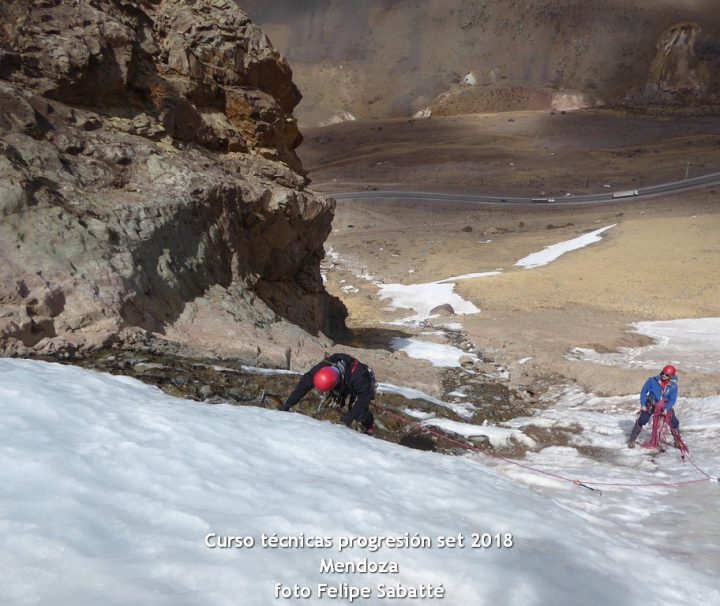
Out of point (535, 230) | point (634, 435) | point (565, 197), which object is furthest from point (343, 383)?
point (565, 197)

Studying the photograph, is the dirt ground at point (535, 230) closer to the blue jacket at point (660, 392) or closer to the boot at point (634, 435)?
the boot at point (634, 435)

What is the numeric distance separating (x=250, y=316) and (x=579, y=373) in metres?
7.35

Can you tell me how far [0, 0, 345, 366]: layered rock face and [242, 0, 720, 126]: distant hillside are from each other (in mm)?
79655

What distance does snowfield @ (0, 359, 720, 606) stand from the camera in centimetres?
309

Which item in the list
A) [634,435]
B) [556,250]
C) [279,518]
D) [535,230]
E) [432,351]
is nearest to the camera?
[279,518]

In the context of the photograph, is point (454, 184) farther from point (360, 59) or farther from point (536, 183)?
point (360, 59)

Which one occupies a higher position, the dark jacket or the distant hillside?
the distant hillside

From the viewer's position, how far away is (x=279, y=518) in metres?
3.95

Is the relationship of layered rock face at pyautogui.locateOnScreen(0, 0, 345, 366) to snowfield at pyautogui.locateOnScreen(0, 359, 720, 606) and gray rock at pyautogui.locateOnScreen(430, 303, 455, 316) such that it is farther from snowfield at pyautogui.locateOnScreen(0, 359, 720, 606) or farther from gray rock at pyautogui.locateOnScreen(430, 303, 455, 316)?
gray rock at pyautogui.locateOnScreen(430, 303, 455, 316)

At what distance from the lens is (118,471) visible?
417cm

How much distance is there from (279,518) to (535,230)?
1624 inches

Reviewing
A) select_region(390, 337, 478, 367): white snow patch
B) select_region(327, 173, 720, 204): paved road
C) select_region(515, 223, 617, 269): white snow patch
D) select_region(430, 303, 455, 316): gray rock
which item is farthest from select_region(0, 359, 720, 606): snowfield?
select_region(327, 173, 720, 204): paved road

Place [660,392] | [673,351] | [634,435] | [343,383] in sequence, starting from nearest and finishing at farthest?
1. [343,383]
2. [660,392]
3. [634,435]
4. [673,351]

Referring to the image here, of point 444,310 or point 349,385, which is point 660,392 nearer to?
point 349,385
